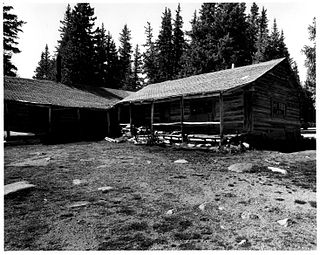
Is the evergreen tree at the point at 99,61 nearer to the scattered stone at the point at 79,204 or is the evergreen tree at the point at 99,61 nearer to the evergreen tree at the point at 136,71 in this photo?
the evergreen tree at the point at 136,71

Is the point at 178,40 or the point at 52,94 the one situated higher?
the point at 178,40

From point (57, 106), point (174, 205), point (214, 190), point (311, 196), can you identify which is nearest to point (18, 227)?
point (174, 205)

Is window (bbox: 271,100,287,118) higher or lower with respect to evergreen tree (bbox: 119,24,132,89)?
lower

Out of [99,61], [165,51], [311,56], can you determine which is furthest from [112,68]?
[311,56]

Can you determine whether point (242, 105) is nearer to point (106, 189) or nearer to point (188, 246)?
point (106, 189)

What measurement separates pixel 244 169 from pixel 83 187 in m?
5.40

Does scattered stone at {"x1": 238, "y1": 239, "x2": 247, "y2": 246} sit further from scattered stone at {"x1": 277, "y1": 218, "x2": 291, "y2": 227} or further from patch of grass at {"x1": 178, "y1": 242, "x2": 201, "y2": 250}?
scattered stone at {"x1": 277, "y1": 218, "x2": 291, "y2": 227}

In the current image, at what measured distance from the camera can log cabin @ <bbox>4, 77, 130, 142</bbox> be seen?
67.3 feet

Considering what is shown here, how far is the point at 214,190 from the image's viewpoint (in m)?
6.81

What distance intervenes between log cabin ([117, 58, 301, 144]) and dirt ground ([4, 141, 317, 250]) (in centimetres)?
732

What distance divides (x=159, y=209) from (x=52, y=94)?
21239 millimetres

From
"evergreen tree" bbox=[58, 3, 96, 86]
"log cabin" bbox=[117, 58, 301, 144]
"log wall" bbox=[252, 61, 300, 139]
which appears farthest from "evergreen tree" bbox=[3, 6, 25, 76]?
"log wall" bbox=[252, 61, 300, 139]

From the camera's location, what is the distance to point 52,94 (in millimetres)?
23734
